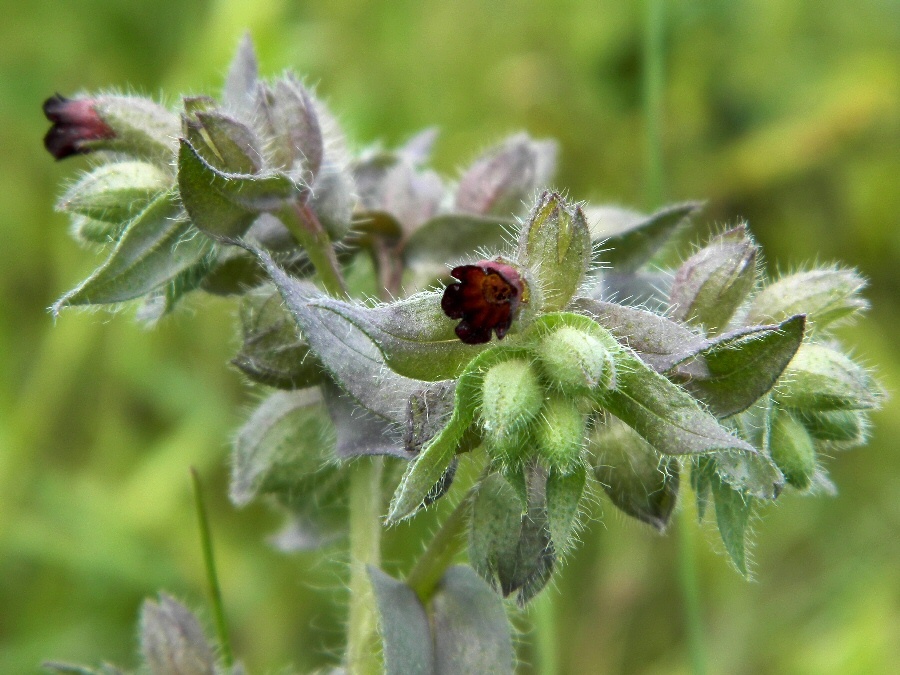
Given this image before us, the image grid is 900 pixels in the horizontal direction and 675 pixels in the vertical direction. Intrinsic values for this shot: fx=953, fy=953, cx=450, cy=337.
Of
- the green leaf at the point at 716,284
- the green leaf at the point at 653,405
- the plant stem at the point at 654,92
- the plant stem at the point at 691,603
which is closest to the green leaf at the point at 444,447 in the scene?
the green leaf at the point at 653,405

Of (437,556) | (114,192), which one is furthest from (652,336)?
(114,192)

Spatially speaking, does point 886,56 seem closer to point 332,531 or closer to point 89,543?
point 332,531

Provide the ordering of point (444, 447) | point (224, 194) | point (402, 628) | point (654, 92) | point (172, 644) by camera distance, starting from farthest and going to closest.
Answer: point (654, 92) → point (172, 644) → point (402, 628) → point (224, 194) → point (444, 447)

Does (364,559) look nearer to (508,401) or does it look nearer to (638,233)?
(508,401)

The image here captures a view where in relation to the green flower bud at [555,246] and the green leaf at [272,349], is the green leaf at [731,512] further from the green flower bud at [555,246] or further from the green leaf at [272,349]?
the green leaf at [272,349]

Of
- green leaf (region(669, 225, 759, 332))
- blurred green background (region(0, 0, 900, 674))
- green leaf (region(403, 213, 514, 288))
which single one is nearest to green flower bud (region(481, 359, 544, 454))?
green leaf (region(669, 225, 759, 332))

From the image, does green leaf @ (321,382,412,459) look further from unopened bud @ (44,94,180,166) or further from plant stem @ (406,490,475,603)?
unopened bud @ (44,94,180,166)

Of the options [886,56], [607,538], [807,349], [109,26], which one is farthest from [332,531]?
[886,56]
